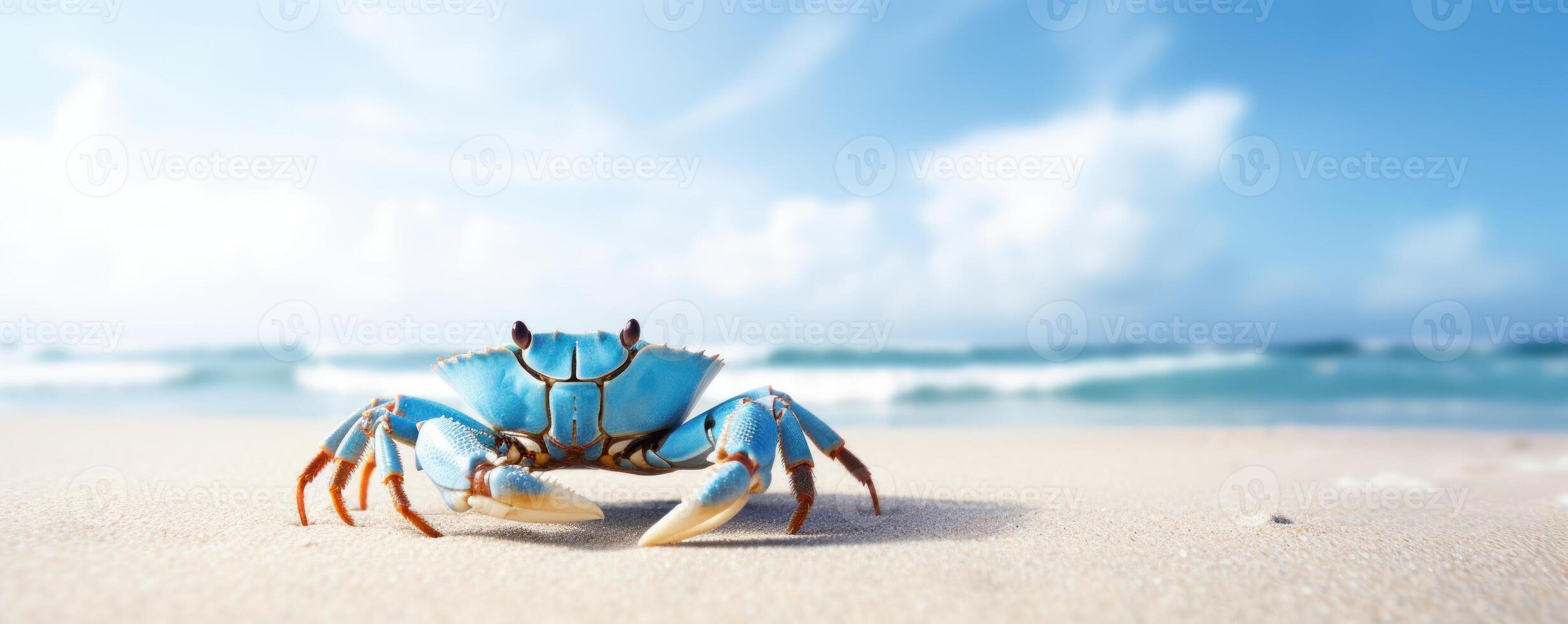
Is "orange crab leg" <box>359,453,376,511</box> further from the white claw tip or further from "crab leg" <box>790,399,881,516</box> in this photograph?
"crab leg" <box>790,399,881,516</box>

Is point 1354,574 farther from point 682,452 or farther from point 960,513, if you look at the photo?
point 682,452

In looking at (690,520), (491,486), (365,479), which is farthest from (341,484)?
(690,520)

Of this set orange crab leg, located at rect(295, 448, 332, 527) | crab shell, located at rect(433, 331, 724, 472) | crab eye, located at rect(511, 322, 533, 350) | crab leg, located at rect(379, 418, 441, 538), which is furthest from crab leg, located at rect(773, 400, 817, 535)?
orange crab leg, located at rect(295, 448, 332, 527)

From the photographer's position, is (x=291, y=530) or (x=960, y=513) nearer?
(x=291, y=530)

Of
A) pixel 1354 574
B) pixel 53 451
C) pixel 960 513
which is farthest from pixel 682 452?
pixel 53 451

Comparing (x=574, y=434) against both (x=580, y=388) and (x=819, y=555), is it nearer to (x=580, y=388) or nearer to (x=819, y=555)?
(x=580, y=388)

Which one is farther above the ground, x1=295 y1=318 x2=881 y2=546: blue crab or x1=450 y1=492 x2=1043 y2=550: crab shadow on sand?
x1=295 y1=318 x2=881 y2=546: blue crab
